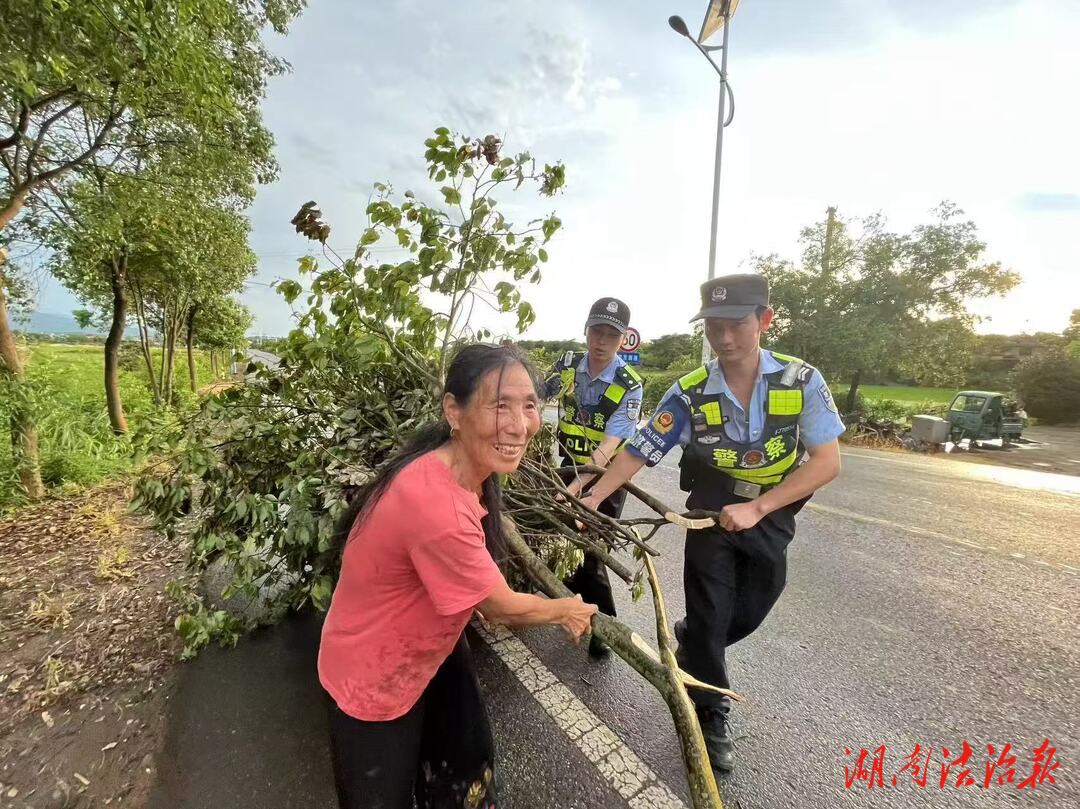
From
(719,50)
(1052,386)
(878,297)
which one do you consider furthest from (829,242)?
(1052,386)

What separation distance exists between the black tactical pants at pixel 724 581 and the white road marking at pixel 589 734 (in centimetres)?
41

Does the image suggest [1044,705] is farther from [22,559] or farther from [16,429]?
[16,429]

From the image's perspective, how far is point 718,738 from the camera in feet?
6.76

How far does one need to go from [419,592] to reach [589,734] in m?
1.41

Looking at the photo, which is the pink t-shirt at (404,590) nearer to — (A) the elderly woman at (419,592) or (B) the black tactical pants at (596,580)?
(A) the elderly woman at (419,592)

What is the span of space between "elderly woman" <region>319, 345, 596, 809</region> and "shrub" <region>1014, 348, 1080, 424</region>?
28954 millimetres

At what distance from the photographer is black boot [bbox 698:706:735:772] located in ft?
6.59

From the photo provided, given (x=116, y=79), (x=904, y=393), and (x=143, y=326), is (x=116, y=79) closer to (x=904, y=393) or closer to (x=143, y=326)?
(x=143, y=326)

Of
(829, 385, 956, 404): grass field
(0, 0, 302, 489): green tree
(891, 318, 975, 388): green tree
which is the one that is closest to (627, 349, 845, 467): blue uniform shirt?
(0, 0, 302, 489): green tree

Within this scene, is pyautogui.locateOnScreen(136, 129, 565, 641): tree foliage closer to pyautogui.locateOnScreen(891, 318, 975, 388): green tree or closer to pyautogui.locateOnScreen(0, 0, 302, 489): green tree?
pyautogui.locateOnScreen(0, 0, 302, 489): green tree

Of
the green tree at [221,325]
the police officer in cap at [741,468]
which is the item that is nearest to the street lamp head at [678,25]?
the police officer in cap at [741,468]

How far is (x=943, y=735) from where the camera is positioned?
2225 millimetres

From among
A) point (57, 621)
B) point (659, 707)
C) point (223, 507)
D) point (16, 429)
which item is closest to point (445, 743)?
point (659, 707)

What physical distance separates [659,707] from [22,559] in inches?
185
